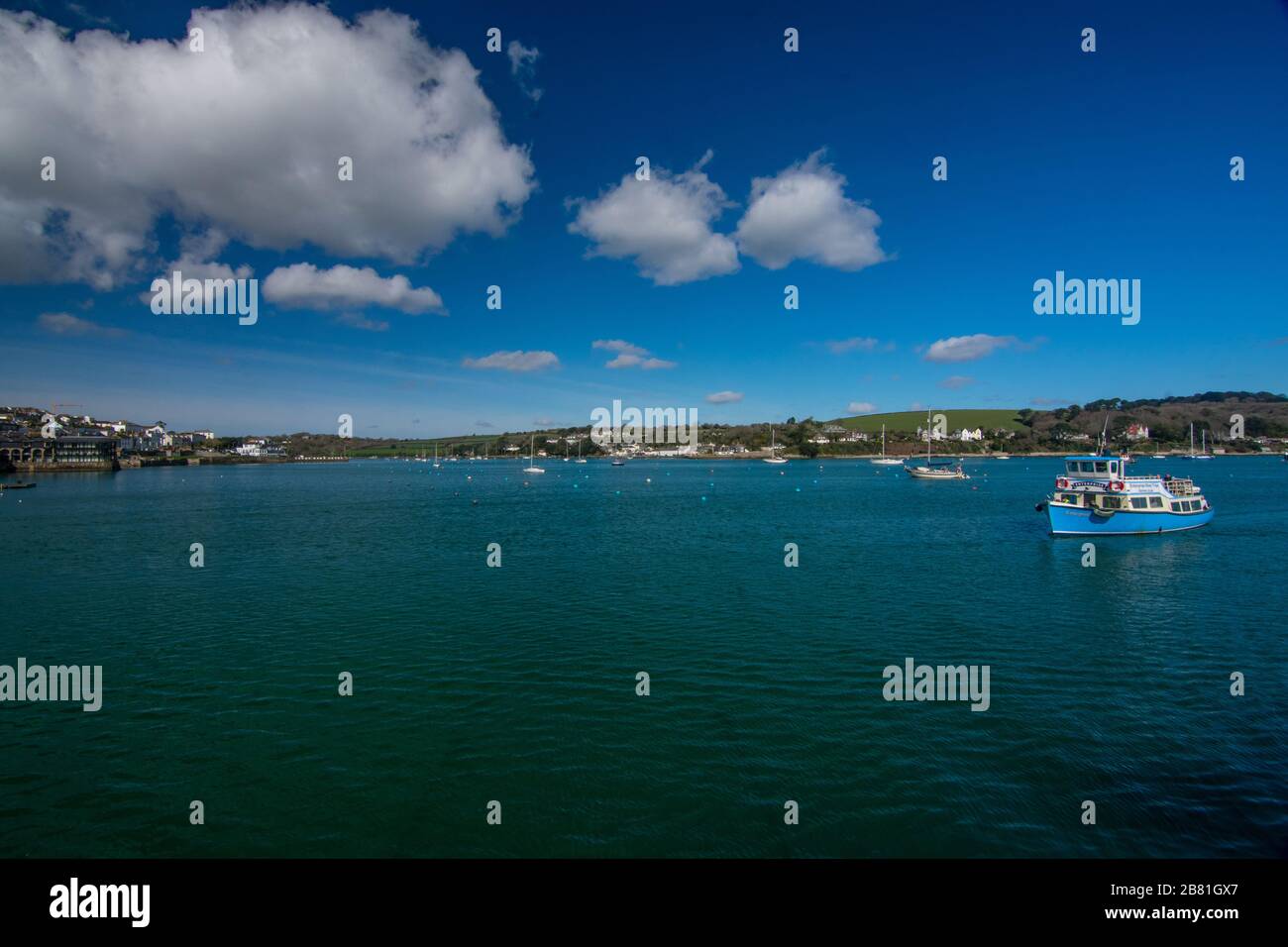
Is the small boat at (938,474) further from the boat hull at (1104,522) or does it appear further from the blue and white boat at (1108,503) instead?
Answer: the boat hull at (1104,522)

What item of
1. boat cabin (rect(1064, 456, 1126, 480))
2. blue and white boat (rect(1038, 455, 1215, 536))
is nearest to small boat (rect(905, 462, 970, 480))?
blue and white boat (rect(1038, 455, 1215, 536))

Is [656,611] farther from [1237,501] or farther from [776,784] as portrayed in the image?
[1237,501]

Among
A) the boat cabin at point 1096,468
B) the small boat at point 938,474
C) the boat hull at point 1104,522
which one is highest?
the boat cabin at point 1096,468

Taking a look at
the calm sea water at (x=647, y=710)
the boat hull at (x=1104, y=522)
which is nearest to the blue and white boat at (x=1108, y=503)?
the boat hull at (x=1104, y=522)

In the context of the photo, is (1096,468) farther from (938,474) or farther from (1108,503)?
(938,474)

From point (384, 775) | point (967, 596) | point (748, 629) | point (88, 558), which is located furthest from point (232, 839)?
point (88, 558)

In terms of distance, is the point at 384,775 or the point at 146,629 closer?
the point at 384,775

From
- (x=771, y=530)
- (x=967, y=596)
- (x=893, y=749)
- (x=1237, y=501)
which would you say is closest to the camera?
(x=893, y=749)

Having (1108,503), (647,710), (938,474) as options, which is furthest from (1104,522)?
(938,474)
